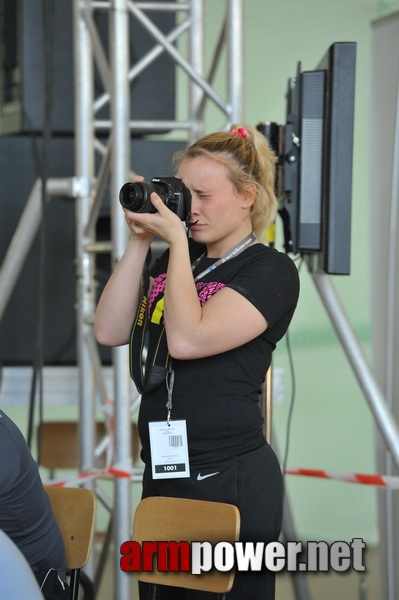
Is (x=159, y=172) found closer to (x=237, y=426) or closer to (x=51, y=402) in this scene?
(x=51, y=402)

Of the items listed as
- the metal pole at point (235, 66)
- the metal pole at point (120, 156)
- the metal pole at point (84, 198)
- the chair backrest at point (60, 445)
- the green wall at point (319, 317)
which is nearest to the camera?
the metal pole at point (120, 156)

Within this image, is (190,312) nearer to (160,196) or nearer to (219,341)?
(219,341)

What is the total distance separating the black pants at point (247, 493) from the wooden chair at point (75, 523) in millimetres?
180

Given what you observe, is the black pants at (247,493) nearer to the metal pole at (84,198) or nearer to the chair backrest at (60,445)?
the metal pole at (84,198)

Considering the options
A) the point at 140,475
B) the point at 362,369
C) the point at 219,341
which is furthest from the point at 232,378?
the point at 140,475

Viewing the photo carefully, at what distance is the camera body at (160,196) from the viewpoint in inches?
53.3

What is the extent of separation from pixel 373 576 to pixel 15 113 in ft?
6.97

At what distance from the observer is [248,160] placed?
146 centimetres

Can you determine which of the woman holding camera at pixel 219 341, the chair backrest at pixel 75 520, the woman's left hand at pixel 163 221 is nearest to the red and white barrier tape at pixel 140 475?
the chair backrest at pixel 75 520

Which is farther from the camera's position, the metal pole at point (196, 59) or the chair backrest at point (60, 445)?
the chair backrest at point (60, 445)

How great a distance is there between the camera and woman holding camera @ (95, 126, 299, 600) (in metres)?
1.34

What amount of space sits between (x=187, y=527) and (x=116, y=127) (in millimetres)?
1083

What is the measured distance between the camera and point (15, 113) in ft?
8.52

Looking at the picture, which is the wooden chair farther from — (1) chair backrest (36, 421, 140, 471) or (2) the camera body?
(1) chair backrest (36, 421, 140, 471)
